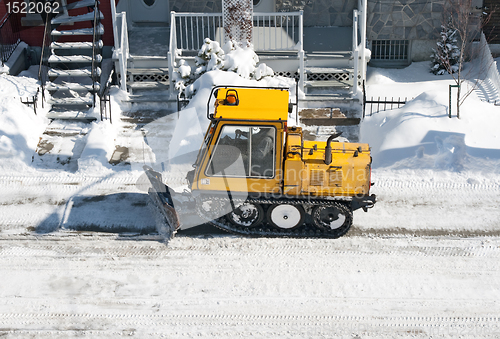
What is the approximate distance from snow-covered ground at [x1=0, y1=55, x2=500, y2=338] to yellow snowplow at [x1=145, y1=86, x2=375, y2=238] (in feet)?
1.02

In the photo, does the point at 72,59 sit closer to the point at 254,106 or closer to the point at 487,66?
the point at 254,106

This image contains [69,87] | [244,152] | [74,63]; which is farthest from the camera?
[74,63]

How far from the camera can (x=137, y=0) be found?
1591 centimetres

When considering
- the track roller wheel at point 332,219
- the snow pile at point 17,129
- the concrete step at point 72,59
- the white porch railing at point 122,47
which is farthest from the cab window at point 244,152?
the concrete step at point 72,59

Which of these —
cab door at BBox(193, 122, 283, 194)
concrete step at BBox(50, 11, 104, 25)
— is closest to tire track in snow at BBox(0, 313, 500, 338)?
cab door at BBox(193, 122, 283, 194)

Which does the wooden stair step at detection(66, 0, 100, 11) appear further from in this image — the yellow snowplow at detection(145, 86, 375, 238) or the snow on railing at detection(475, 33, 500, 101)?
the snow on railing at detection(475, 33, 500, 101)

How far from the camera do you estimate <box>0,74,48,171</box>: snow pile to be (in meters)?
11.0

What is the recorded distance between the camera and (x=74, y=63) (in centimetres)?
1484

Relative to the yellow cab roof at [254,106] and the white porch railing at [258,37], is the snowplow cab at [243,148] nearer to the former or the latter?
the yellow cab roof at [254,106]

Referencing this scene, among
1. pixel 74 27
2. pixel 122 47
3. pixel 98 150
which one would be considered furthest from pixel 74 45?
pixel 98 150

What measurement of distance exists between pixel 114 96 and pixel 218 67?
2.64m

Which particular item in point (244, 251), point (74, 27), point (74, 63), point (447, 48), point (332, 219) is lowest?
point (244, 251)

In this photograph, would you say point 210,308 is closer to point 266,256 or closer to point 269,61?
point 266,256

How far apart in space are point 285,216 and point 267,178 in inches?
29.3
